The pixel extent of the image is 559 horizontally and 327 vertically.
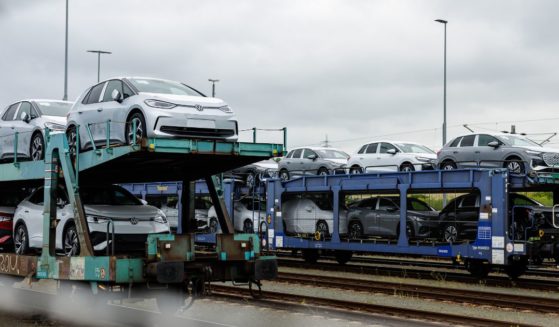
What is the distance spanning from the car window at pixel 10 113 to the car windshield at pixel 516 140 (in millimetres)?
13002

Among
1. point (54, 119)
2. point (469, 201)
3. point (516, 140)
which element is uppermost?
point (516, 140)

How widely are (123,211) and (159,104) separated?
5.35 ft

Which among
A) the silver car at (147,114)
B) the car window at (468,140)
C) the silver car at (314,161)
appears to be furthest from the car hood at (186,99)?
the silver car at (314,161)

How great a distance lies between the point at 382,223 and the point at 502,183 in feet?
14.7

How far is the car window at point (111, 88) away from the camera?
11.5 metres

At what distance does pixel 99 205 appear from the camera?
452 inches

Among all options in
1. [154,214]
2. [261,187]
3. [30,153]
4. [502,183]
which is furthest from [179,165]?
[261,187]

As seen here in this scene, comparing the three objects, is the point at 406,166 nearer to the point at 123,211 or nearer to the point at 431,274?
the point at 431,274

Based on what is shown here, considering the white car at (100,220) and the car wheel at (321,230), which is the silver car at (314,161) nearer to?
the car wheel at (321,230)

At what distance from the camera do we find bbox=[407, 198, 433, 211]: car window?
2109cm

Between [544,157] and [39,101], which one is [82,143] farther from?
[544,157]

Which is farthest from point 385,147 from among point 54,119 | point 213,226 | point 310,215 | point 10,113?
point 54,119

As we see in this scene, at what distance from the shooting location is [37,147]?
42.5 ft

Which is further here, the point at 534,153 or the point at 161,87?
the point at 534,153
